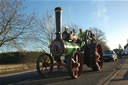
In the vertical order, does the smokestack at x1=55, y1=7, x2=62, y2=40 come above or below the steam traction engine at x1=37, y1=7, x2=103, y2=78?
above

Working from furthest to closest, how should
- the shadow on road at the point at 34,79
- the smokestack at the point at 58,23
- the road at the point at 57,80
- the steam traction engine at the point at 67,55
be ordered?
1. the smokestack at the point at 58,23
2. the steam traction engine at the point at 67,55
3. the shadow on road at the point at 34,79
4. the road at the point at 57,80

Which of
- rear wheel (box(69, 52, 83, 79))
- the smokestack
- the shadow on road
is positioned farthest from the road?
the smokestack

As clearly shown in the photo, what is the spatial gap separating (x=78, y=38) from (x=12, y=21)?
22.6ft

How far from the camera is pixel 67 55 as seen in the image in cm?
760

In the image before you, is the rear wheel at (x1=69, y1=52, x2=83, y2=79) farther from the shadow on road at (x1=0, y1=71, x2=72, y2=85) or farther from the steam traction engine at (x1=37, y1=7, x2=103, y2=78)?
the shadow on road at (x1=0, y1=71, x2=72, y2=85)

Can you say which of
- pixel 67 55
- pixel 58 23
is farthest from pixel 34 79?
pixel 58 23

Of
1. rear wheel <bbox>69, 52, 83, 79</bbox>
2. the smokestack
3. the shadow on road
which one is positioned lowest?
the shadow on road

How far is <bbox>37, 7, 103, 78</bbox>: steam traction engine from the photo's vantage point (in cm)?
672

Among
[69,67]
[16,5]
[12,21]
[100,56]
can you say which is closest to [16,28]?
[12,21]

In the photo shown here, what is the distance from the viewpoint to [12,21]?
13.0 metres

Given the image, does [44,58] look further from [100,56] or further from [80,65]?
[100,56]

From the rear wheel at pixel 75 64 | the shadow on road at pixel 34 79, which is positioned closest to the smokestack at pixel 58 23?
the rear wheel at pixel 75 64

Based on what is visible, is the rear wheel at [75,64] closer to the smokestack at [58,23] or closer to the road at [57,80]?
the road at [57,80]

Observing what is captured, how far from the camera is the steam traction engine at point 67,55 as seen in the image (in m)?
6.72
